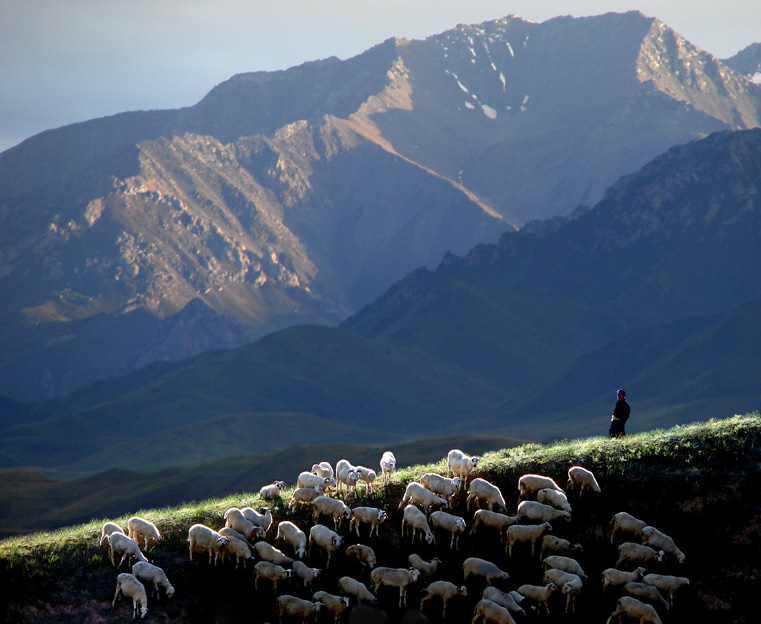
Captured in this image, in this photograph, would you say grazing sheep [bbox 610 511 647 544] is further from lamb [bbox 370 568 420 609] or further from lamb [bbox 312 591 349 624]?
lamb [bbox 312 591 349 624]

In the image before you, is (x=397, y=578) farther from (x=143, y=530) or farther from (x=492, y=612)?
(x=143, y=530)

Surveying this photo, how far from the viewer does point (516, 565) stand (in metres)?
24.6

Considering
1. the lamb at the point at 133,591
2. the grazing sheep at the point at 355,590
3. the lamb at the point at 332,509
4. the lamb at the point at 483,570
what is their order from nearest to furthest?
the lamb at the point at 133,591
the grazing sheep at the point at 355,590
the lamb at the point at 483,570
the lamb at the point at 332,509

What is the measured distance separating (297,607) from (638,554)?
8.59 meters

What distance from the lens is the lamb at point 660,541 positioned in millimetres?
24375

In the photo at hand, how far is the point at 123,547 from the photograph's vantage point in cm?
2366

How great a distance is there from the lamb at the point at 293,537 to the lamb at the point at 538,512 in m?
5.78

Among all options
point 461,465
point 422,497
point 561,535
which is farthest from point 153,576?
point 561,535

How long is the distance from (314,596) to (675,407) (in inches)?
7002

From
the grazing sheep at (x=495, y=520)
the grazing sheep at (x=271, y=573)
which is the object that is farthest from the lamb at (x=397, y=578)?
the grazing sheep at (x=495, y=520)

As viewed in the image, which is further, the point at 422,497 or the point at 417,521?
the point at 422,497

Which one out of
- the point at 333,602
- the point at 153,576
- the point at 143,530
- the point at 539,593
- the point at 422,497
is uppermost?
the point at 143,530

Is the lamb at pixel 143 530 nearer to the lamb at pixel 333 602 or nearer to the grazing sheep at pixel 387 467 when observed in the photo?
the lamb at pixel 333 602

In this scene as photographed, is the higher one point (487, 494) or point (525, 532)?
point (487, 494)
